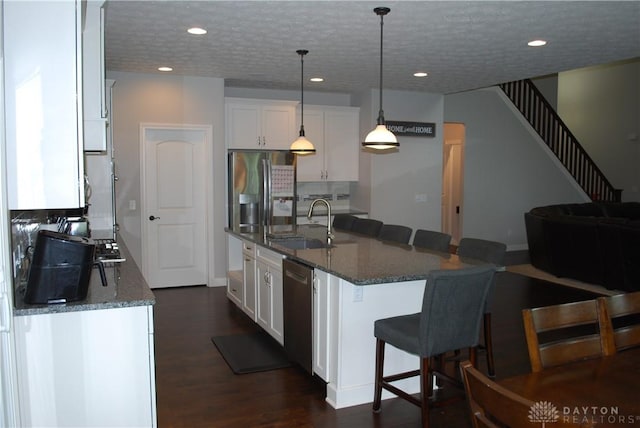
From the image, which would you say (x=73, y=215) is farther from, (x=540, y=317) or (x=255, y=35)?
(x=540, y=317)

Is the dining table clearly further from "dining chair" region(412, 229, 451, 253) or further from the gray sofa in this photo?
the gray sofa

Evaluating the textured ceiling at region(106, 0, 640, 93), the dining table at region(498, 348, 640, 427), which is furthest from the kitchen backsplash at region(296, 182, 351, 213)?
the dining table at region(498, 348, 640, 427)

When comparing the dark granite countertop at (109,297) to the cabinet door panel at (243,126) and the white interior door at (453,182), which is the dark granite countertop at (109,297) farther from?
the white interior door at (453,182)

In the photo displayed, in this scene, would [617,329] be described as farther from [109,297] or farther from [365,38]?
[365,38]

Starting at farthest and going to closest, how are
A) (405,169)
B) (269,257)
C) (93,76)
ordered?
(405,169), (269,257), (93,76)

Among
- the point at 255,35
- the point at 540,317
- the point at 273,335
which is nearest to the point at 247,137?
the point at 255,35

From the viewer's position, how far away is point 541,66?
6066mm

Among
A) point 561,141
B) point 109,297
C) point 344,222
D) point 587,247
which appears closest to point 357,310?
point 109,297

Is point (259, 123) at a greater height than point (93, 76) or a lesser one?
greater

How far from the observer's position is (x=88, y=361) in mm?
2645

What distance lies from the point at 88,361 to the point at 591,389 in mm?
2207

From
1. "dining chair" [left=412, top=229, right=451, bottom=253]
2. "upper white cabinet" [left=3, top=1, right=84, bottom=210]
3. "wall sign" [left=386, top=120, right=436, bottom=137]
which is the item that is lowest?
"dining chair" [left=412, top=229, right=451, bottom=253]

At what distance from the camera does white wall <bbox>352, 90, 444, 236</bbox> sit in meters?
7.98

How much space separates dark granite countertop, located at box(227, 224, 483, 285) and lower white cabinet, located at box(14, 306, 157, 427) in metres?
1.24
